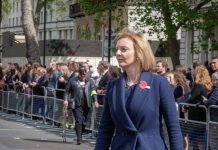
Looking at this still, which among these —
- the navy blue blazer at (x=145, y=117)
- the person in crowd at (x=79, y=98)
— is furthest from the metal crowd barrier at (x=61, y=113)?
the navy blue blazer at (x=145, y=117)

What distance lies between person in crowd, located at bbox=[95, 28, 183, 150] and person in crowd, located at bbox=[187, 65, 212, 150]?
6.60 metres

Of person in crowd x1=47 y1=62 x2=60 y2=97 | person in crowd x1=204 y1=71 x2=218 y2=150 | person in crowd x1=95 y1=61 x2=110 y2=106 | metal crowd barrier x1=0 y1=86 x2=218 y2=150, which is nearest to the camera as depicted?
person in crowd x1=204 y1=71 x2=218 y2=150

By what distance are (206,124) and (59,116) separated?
28.2ft

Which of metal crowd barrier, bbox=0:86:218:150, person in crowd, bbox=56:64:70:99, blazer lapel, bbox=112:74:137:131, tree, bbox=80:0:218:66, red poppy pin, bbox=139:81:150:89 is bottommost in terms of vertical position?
metal crowd barrier, bbox=0:86:218:150

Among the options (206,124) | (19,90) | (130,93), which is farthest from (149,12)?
(130,93)

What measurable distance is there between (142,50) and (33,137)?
41.4 ft

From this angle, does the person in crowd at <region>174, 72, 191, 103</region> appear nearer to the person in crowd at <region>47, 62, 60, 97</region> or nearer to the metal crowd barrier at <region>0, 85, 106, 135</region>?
the metal crowd barrier at <region>0, 85, 106, 135</region>

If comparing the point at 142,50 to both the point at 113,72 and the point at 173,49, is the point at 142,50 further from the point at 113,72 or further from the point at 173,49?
the point at 173,49

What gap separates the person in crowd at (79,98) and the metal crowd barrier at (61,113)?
0.74m

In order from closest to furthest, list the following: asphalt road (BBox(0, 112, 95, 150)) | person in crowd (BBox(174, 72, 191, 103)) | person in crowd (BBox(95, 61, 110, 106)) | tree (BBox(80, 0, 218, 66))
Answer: person in crowd (BBox(174, 72, 191, 103)) → asphalt road (BBox(0, 112, 95, 150)) → person in crowd (BBox(95, 61, 110, 106)) → tree (BBox(80, 0, 218, 66))

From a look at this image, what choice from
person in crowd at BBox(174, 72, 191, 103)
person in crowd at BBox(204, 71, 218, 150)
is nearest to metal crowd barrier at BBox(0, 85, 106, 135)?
person in crowd at BBox(174, 72, 191, 103)

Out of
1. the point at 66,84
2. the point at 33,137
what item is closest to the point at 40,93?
the point at 66,84

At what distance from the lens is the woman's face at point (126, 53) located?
5.65 metres

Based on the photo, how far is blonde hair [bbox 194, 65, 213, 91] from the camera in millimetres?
12820
